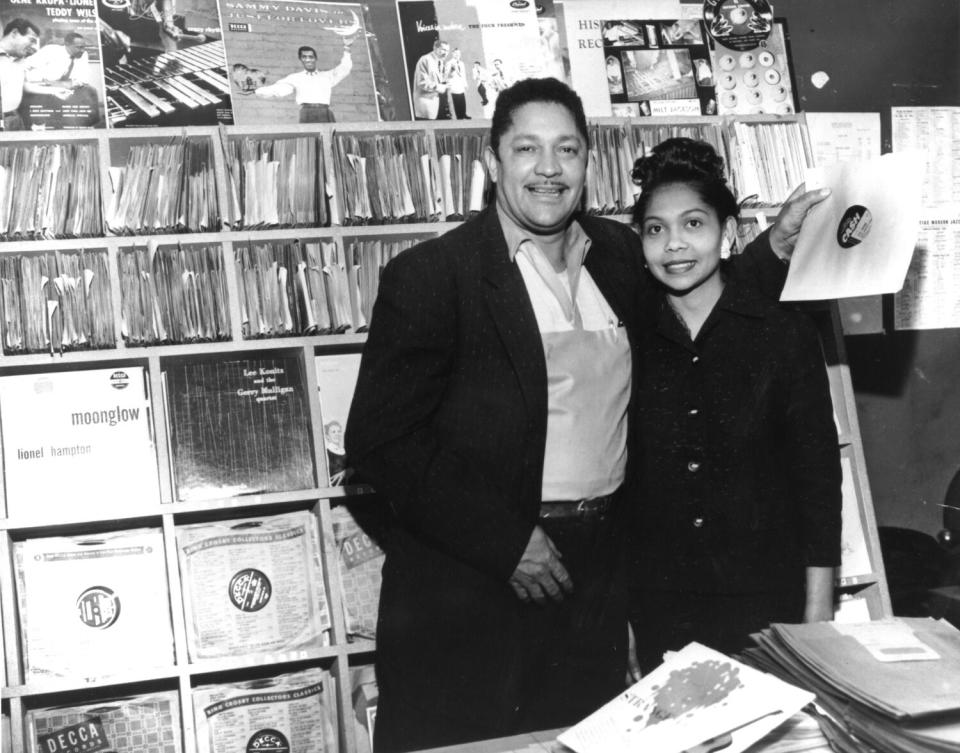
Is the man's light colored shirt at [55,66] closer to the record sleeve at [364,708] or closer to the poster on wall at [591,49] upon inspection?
the poster on wall at [591,49]

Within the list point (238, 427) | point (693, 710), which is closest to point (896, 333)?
point (238, 427)

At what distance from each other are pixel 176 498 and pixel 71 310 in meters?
0.58

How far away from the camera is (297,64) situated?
3.14 meters

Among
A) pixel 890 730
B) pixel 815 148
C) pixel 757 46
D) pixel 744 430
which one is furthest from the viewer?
pixel 815 148

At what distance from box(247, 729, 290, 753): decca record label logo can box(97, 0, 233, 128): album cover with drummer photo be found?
1.76 metres

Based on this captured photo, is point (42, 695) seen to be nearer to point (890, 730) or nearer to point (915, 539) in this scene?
point (890, 730)

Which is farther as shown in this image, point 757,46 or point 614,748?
point 757,46

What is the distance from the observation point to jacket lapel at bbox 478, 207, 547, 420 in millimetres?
2055

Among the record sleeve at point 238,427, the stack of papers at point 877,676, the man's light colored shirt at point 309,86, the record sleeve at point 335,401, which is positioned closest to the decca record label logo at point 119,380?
the record sleeve at point 238,427

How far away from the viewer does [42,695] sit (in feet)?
Result: 8.98

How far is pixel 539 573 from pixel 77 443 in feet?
4.78

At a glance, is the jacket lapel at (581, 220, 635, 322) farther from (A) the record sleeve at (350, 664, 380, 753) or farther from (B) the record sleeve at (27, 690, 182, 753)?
(B) the record sleeve at (27, 690, 182, 753)

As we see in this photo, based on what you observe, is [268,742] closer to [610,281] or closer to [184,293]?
[184,293]

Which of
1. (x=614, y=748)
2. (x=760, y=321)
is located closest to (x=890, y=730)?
(x=614, y=748)
